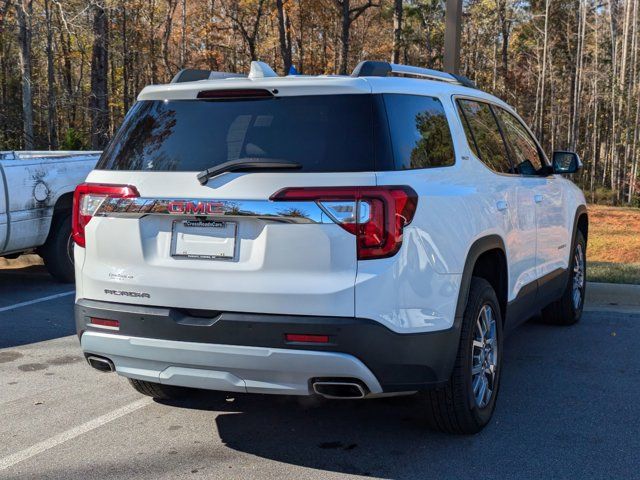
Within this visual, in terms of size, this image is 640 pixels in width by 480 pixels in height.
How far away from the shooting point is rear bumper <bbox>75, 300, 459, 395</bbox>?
3.38 m

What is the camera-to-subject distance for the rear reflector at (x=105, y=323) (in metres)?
3.74

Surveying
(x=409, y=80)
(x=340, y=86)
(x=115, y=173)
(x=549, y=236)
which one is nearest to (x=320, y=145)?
(x=340, y=86)

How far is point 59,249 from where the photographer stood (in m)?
8.73

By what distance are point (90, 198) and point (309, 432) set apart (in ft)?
5.82

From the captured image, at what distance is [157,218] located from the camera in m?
3.67

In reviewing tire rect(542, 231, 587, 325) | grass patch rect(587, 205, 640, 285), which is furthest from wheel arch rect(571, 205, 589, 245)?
grass patch rect(587, 205, 640, 285)

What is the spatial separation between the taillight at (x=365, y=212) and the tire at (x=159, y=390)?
193 cm

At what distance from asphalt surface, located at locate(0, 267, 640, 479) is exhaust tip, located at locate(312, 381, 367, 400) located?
45 centimetres

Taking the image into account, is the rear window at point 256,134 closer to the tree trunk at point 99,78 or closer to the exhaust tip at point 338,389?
the exhaust tip at point 338,389

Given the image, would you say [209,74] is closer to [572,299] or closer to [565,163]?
[565,163]

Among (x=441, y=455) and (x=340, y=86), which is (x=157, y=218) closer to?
(x=340, y=86)

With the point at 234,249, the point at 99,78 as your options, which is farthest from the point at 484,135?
the point at 99,78

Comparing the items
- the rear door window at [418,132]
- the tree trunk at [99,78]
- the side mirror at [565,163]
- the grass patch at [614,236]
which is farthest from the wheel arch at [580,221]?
the tree trunk at [99,78]

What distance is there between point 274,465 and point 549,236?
2.95 m
